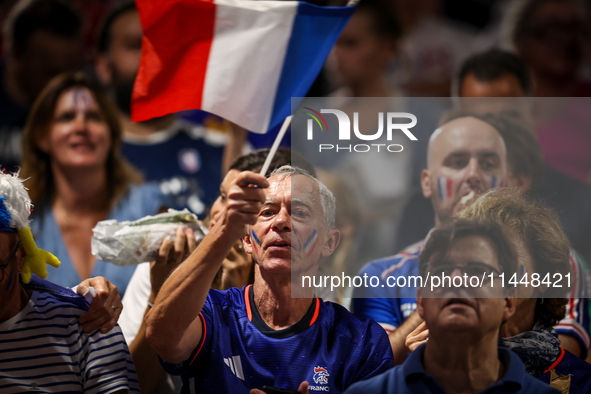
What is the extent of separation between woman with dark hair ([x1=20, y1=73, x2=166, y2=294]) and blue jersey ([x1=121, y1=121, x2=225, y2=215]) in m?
0.47

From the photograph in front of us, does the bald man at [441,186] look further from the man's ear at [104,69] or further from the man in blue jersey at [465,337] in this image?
the man's ear at [104,69]

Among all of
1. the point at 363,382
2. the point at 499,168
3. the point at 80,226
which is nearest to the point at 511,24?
the point at 499,168

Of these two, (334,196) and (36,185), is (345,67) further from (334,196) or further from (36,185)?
(334,196)

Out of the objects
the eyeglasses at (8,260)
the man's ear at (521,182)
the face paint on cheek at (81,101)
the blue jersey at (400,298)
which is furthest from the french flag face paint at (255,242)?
the face paint on cheek at (81,101)

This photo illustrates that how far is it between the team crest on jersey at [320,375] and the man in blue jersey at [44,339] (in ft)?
2.07

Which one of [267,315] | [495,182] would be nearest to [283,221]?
[267,315]

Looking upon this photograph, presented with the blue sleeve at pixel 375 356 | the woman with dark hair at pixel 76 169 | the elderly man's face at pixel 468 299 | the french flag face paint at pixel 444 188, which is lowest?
the blue sleeve at pixel 375 356

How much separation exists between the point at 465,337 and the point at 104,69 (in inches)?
160

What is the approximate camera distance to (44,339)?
86.4 inches

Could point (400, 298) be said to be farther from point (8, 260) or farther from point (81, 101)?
point (81, 101)

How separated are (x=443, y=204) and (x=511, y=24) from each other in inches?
138

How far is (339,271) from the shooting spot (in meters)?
2.42

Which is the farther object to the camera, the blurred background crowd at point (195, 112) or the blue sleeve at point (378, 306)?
the blurred background crowd at point (195, 112)

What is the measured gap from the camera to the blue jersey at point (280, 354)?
216 cm
